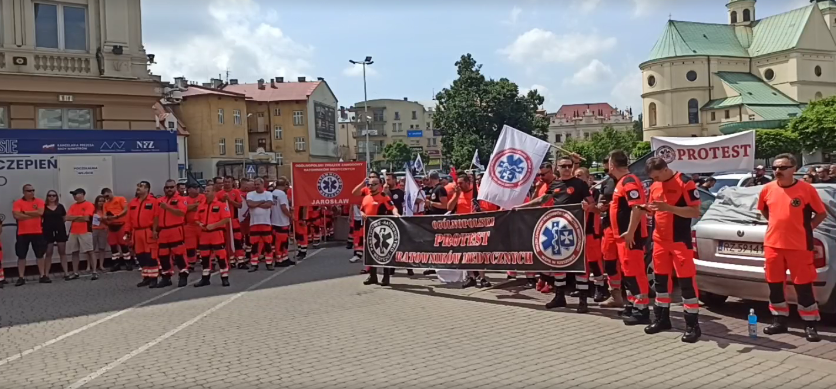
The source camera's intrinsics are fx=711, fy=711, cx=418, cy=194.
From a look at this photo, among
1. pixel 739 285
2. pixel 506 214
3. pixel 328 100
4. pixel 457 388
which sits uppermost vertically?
pixel 328 100

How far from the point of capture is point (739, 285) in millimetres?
7906

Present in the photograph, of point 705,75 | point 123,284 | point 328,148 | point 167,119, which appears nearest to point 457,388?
point 123,284

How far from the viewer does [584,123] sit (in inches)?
6407

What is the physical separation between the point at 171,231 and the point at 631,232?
8370 mm

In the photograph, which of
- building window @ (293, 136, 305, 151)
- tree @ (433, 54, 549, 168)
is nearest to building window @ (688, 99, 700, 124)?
tree @ (433, 54, 549, 168)

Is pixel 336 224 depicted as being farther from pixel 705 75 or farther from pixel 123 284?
pixel 705 75

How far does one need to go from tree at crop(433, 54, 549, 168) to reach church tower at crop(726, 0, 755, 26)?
61.1m

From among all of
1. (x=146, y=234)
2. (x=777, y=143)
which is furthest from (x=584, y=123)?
(x=146, y=234)

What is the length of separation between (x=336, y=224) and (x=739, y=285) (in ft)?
47.0

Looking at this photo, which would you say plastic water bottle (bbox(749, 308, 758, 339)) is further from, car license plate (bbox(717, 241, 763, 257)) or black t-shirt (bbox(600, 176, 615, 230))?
black t-shirt (bbox(600, 176, 615, 230))

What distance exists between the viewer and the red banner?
17.5 metres

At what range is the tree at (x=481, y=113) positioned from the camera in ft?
218

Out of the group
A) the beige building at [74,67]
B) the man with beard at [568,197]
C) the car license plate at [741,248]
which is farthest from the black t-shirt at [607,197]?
the beige building at [74,67]

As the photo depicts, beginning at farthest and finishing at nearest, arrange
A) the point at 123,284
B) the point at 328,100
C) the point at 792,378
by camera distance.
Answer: the point at 328,100, the point at 123,284, the point at 792,378
